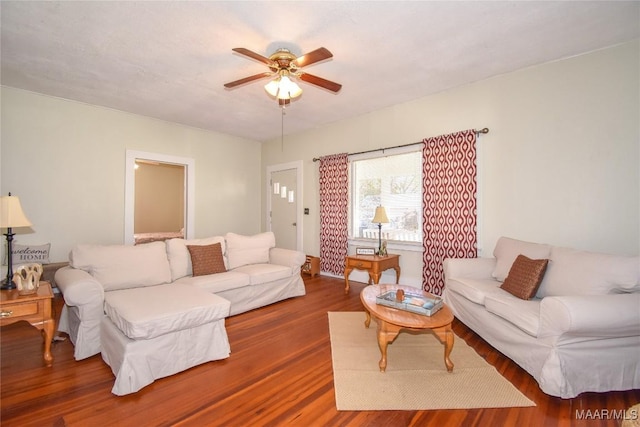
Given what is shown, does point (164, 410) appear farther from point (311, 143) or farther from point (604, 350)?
point (311, 143)

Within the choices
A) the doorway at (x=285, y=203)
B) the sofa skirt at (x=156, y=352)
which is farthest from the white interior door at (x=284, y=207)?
the sofa skirt at (x=156, y=352)

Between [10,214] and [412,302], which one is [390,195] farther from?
[10,214]

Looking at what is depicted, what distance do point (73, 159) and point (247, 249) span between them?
9.27ft

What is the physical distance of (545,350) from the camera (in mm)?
1896

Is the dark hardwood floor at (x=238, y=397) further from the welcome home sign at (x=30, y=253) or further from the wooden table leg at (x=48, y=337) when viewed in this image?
the welcome home sign at (x=30, y=253)

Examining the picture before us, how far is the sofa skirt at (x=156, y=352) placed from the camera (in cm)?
190

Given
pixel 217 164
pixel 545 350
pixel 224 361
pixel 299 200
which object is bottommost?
pixel 224 361

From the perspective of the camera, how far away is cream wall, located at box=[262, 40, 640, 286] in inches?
106

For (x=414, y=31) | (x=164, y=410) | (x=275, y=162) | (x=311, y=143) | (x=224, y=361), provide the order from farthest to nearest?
(x=275, y=162), (x=311, y=143), (x=414, y=31), (x=224, y=361), (x=164, y=410)

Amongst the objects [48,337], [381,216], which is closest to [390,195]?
[381,216]

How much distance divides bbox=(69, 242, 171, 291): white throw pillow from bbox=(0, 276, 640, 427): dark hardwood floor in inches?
25.3

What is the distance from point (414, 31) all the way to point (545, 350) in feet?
8.76

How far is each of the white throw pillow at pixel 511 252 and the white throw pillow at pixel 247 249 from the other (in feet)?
9.47

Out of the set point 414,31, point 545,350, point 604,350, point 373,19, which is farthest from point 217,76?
point 604,350
